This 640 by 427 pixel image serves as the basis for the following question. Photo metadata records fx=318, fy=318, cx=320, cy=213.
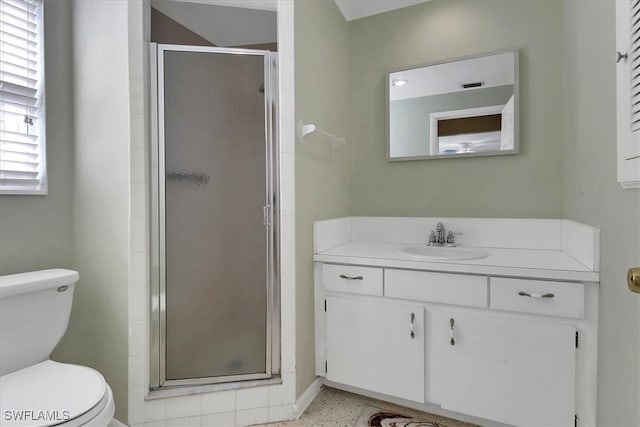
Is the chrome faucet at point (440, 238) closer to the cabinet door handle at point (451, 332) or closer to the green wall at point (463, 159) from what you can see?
the green wall at point (463, 159)

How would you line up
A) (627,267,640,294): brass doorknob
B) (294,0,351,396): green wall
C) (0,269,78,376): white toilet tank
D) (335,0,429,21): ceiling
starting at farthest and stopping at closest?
(335,0,429,21): ceiling
(294,0,351,396): green wall
(0,269,78,376): white toilet tank
(627,267,640,294): brass doorknob

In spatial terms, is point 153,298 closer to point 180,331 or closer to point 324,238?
point 180,331

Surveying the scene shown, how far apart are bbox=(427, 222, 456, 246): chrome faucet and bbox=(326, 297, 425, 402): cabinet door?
0.58 metres

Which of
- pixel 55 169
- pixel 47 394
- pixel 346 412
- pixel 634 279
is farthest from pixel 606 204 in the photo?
pixel 55 169

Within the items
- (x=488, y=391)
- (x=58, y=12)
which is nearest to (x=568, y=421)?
(x=488, y=391)

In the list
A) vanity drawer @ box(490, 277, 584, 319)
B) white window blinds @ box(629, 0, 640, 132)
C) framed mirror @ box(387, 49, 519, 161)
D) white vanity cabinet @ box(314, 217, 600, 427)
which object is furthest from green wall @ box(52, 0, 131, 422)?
white window blinds @ box(629, 0, 640, 132)

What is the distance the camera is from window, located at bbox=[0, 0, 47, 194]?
148 cm

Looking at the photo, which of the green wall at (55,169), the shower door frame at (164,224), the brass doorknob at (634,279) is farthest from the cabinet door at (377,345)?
the green wall at (55,169)

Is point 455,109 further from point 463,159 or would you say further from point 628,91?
point 628,91

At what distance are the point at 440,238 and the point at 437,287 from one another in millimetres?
561

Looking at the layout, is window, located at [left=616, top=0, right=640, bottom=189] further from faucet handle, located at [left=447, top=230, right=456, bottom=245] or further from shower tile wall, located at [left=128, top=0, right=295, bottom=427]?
shower tile wall, located at [left=128, top=0, right=295, bottom=427]

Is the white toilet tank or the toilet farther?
the white toilet tank

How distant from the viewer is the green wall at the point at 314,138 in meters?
1.72

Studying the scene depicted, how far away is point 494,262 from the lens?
1.49 metres
